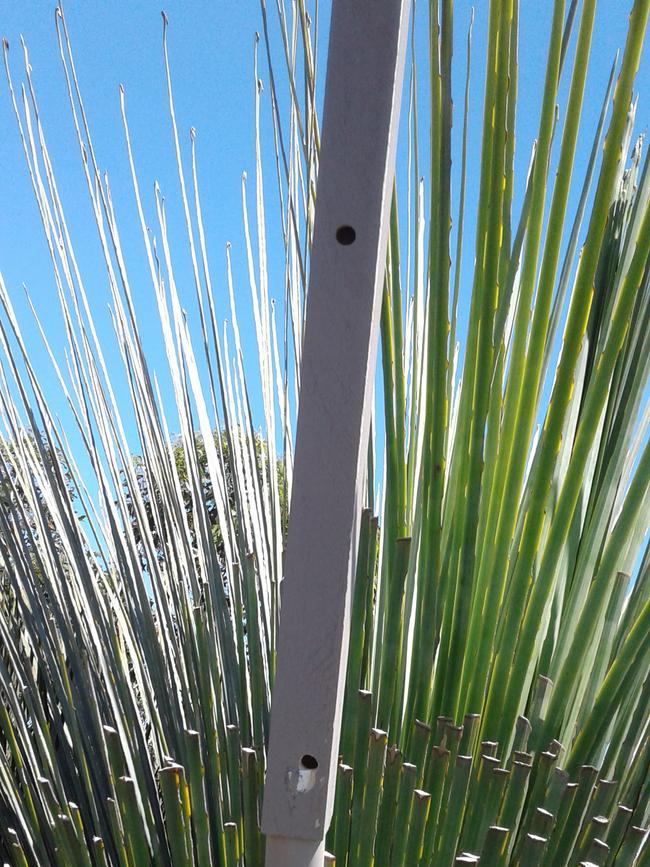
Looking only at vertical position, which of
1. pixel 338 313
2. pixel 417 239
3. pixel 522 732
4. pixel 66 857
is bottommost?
pixel 66 857

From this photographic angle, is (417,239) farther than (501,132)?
Yes

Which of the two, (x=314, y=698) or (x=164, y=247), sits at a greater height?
(x=164, y=247)

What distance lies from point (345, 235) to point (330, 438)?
11 cm

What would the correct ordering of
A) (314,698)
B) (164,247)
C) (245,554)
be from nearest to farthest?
1. (314,698)
2. (245,554)
3. (164,247)

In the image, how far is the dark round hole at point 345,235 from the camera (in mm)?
482

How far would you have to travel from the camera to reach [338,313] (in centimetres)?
48

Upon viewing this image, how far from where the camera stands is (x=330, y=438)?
1.58ft

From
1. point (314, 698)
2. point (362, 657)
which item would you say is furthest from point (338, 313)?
point (362, 657)

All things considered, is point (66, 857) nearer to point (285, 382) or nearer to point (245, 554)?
point (245, 554)

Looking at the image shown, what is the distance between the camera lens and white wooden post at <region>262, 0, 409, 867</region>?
48 cm

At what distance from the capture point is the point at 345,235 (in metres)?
0.48

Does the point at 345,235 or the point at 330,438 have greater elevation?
the point at 345,235

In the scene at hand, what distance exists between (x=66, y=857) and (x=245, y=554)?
29cm

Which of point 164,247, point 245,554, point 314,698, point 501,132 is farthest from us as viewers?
point 164,247
